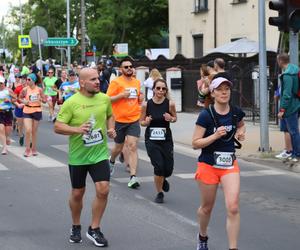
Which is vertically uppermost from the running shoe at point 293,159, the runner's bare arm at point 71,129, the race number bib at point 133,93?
the race number bib at point 133,93

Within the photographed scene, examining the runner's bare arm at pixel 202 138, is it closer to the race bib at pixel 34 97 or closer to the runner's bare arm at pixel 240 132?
the runner's bare arm at pixel 240 132

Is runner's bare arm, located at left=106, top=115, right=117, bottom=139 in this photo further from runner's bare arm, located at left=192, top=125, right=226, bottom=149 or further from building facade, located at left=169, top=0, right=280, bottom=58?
building facade, located at left=169, top=0, right=280, bottom=58

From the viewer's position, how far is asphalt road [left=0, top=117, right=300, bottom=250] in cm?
670

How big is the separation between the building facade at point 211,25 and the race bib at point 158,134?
69.1ft

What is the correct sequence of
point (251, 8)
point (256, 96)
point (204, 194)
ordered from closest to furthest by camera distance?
1. point (204, 194)
2. point (256, 96)
3. point (251, 8)

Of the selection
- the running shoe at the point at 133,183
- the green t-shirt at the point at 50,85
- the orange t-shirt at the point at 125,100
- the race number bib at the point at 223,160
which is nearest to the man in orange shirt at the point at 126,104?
the orange t-shirt at the point at 125,100

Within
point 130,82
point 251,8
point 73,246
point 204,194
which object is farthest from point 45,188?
point 251,8

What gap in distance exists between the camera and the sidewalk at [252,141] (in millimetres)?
12758

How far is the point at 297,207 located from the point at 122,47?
29854mm

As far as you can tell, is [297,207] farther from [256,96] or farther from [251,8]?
[251,8]

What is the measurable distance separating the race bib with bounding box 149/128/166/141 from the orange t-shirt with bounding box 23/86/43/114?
5.19 meters

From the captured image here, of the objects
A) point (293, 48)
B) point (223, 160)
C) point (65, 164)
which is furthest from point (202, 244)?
point (293, 48)

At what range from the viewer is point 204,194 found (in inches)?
236

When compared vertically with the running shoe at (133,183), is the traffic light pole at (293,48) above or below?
above
